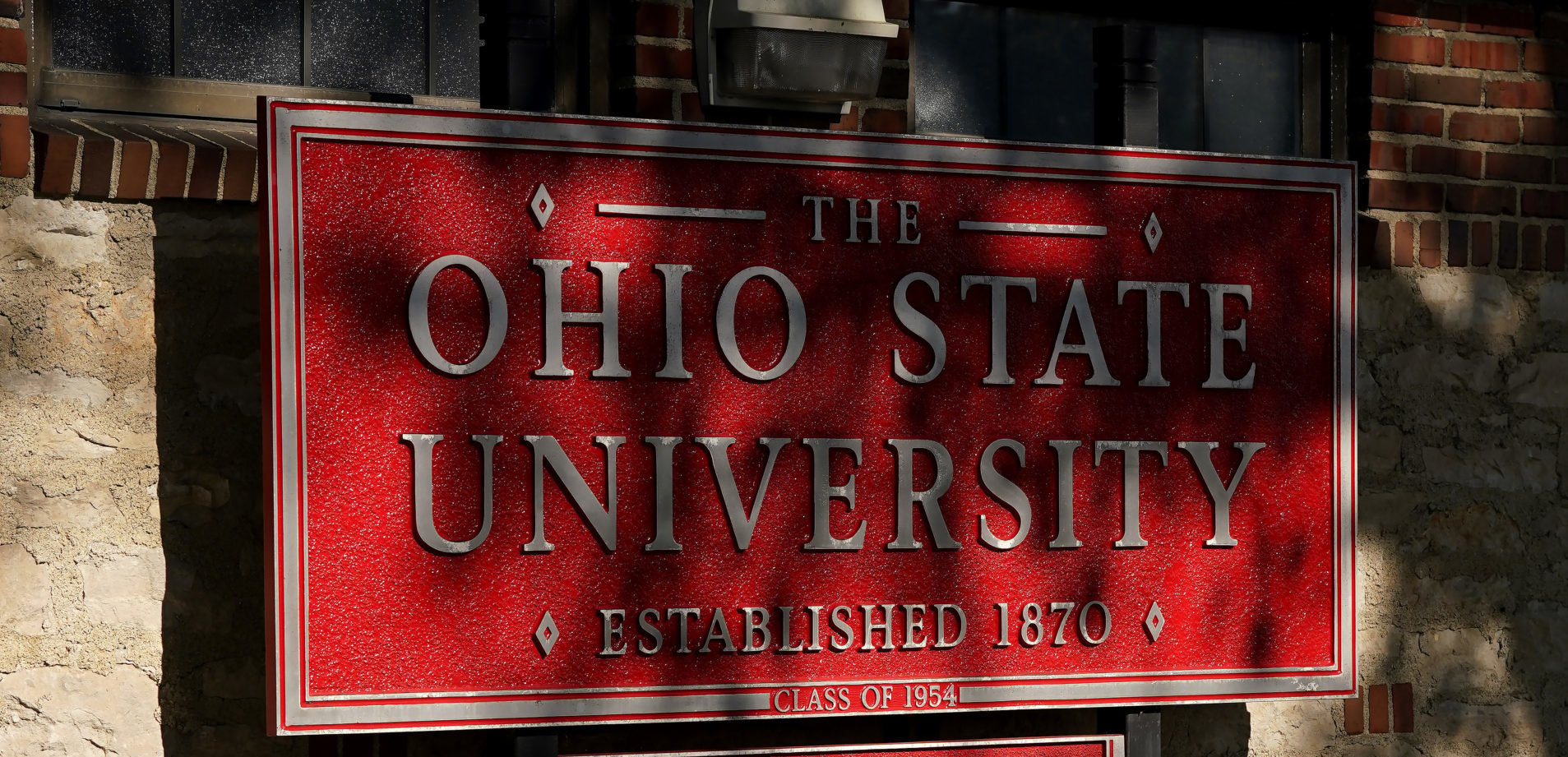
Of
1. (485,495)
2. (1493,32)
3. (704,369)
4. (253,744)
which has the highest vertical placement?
(1493,32)

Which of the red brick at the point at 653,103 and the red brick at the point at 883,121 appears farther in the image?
the red brick at the point at 883,121

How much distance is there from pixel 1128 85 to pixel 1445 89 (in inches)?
43.2

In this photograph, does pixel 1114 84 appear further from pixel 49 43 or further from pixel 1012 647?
pixel 49 43

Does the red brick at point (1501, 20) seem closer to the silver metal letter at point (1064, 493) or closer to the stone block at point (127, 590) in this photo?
the silver metal letter at point (1064, 493)

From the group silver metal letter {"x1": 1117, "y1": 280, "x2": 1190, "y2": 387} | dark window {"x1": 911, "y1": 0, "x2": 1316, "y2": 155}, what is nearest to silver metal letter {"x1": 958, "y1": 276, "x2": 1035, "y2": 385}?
silver metal letter {"x1": 1117, "y1": 280, "x2": 1190, "y2": 387}

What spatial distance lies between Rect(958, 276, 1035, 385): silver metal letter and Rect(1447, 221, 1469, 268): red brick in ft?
4.51

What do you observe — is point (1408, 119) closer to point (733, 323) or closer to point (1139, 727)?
point (1139, 727)

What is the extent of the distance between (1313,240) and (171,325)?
2.33 metres

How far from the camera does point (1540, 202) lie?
4.17 meters

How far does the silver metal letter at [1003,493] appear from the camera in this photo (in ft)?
11.0

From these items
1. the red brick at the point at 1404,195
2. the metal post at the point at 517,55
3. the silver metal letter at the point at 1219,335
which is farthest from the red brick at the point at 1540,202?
the metal post at the point at 517,55

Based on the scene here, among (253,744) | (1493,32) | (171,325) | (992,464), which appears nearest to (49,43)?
(171,325)

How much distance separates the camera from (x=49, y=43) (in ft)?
11.0

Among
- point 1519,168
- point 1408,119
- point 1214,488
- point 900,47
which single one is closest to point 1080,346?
point 1214,488
